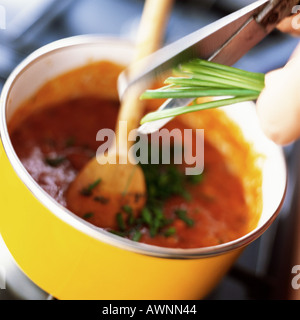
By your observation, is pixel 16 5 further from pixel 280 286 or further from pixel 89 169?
pixel 280 286

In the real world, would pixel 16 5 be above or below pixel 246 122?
above

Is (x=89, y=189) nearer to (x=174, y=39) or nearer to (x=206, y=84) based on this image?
(x=206, y=84)

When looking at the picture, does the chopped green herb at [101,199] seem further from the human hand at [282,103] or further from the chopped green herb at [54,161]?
the human hand at [282,103]

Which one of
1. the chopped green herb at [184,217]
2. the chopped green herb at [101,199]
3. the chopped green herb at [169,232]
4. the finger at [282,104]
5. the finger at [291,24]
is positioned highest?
the finger at [291,24]

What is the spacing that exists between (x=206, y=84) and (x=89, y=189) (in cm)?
24

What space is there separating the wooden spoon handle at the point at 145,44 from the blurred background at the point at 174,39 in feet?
0.73

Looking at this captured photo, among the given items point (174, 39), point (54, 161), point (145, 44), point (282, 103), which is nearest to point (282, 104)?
point (282, 103)

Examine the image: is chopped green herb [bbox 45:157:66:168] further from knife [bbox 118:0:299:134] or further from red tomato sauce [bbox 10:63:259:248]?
knife [bbox 118:0:299:134]

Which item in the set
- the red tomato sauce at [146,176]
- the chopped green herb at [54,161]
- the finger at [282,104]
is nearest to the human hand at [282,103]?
the finger at [282,104]

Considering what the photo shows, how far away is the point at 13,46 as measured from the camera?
889mm

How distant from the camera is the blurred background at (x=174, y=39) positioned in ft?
2.28

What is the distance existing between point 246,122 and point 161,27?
187 mm

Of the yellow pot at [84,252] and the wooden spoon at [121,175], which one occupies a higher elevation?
the wooden spoon at [121,175]
